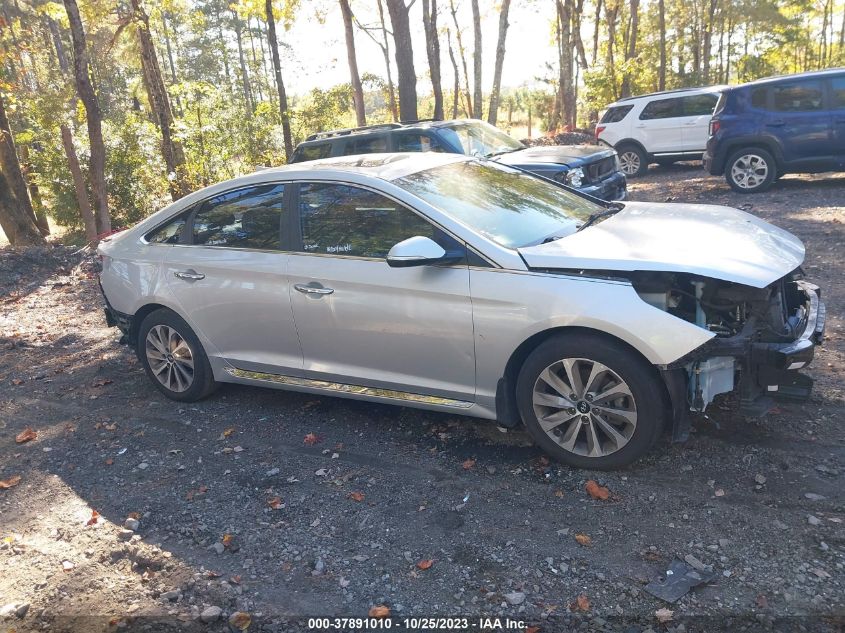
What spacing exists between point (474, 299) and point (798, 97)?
9.96 m

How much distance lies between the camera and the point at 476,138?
35.0 feet

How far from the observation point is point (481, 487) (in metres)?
3.85

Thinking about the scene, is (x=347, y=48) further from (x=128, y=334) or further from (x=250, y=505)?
(x=250, y=505)

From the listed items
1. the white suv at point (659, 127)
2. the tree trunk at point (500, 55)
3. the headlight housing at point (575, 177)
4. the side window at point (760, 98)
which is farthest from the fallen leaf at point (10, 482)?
the tree trunk at point (500, 55)

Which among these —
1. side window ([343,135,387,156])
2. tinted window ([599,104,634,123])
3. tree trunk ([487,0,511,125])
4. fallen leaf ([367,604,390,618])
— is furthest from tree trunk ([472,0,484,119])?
fallen leaf ([367,604,390,618])

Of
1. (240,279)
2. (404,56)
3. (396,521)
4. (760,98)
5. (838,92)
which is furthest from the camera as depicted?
(404,56)

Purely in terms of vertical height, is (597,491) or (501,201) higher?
(501,201)

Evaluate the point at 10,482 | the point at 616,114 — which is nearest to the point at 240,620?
the point at 10,482

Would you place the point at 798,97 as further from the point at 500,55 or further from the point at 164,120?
the point at 500,55

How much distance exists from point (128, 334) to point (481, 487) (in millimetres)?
3343

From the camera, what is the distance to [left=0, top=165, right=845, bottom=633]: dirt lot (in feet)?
9.77

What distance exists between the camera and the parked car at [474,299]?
3.57 m

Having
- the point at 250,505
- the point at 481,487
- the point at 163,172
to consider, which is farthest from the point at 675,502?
the point at 163,172

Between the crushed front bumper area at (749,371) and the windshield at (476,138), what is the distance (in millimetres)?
6752
